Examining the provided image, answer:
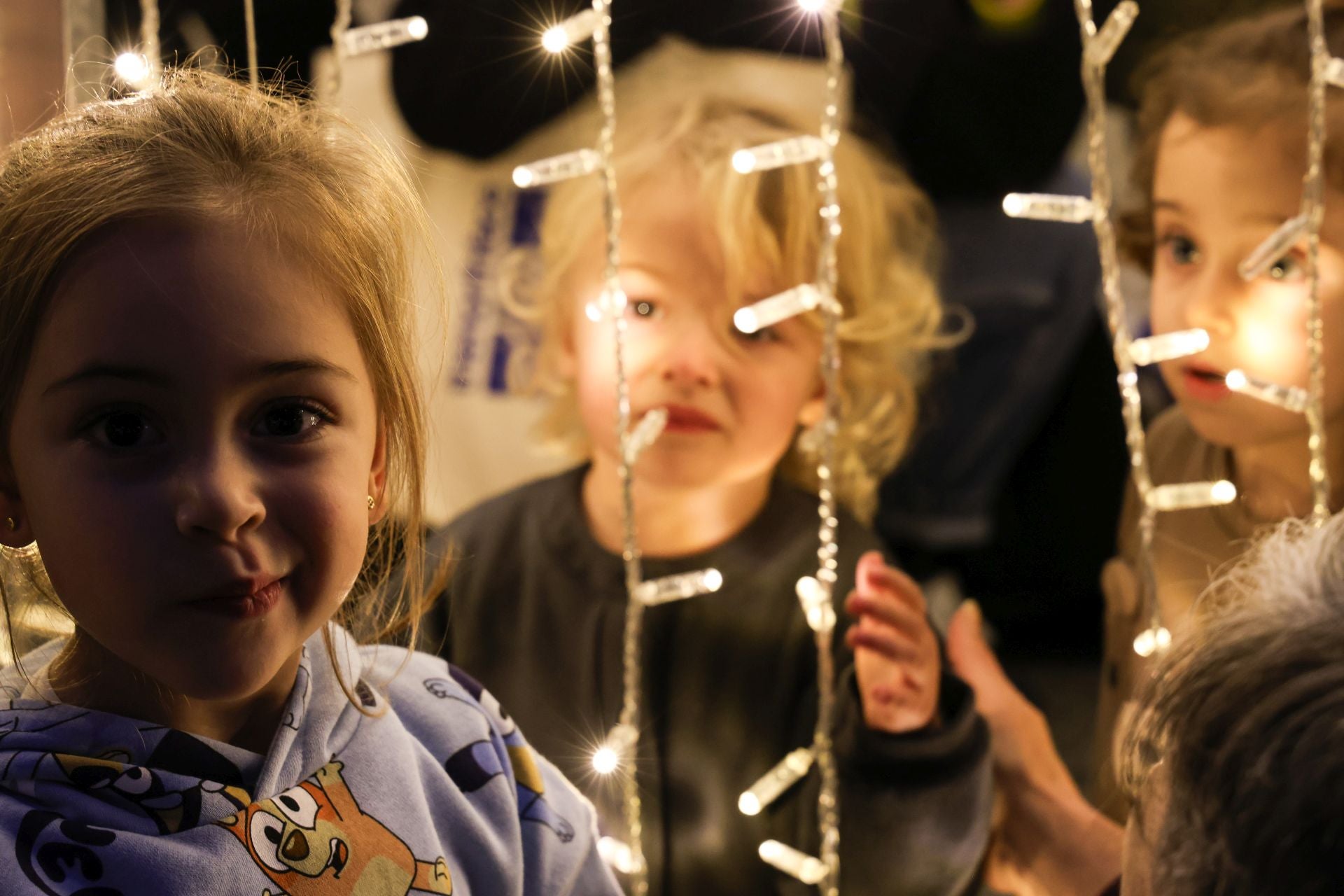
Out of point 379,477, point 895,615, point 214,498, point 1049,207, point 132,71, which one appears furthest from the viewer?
point 895,615

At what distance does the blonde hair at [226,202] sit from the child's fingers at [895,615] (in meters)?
0.56

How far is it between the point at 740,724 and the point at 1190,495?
19.1 inches

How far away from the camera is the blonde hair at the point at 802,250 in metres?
1.06

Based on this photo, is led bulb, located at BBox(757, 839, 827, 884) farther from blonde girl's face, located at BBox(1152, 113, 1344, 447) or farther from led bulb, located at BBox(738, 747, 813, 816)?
blonde girl's face, located at BBox(1152, 113, 1344, 447)

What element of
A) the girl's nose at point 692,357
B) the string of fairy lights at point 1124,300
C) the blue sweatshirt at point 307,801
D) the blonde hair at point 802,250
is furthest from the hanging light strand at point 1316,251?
the blue sweatshirt at point 307,801

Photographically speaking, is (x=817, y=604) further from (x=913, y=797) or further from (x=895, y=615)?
(x=913, y=797)

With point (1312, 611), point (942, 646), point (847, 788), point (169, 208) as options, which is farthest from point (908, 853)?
point (169, 208)

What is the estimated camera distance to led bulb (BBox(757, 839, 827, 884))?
1.05 metres

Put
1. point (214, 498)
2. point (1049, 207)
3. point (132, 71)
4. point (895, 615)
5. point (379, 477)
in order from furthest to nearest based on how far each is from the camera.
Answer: point (895, 615)
point (1049, 207)
point (132, 71)
point (379, 477)
point (214, 498)

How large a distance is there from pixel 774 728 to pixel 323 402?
0.70m

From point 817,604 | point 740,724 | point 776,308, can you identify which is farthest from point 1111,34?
point 740,724

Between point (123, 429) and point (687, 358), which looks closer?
point (123, 429)

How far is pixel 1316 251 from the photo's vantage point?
3.36 ft

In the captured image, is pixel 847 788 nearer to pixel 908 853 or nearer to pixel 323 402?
pixel 908 853
